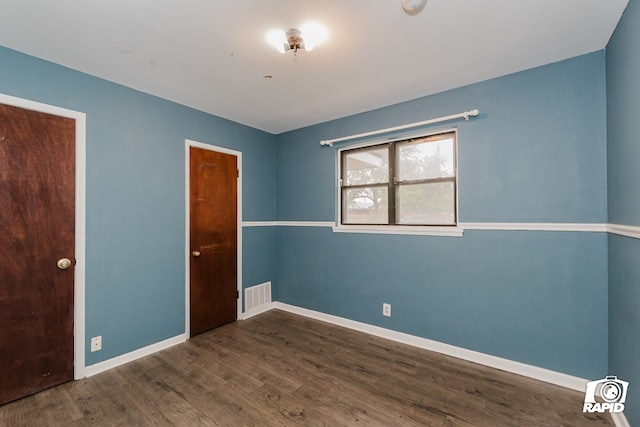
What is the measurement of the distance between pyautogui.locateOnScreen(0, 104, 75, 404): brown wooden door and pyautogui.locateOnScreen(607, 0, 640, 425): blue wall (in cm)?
379

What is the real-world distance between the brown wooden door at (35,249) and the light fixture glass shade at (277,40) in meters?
1.76

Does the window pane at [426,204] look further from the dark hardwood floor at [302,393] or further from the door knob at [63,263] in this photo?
the door knob at [63,263]

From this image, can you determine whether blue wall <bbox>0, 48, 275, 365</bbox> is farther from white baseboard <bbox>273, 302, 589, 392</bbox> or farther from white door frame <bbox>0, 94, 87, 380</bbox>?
white baseboard <bbox>273, 302, 589, 392</bbox>

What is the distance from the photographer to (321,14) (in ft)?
5.49

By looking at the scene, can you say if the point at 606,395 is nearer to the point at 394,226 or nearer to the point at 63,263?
the point at 394,226

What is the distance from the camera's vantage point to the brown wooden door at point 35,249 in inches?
77.1

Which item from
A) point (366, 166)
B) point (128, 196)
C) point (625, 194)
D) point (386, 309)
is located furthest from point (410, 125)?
point (128, 196)

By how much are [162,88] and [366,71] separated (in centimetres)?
189

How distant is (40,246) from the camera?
82.2 inches

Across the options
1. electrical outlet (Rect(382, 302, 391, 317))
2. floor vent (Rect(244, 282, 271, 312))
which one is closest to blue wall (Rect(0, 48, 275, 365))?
floor vent (Rect(244, 282, 271, 312))

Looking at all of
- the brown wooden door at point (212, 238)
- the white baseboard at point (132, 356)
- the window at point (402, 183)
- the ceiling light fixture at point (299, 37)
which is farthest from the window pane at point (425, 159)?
the white baseboard at point (132, 356)

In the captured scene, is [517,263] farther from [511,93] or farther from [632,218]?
[511,93]

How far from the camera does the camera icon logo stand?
1.76 metres

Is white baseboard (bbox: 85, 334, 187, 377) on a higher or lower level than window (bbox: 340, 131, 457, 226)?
lower
